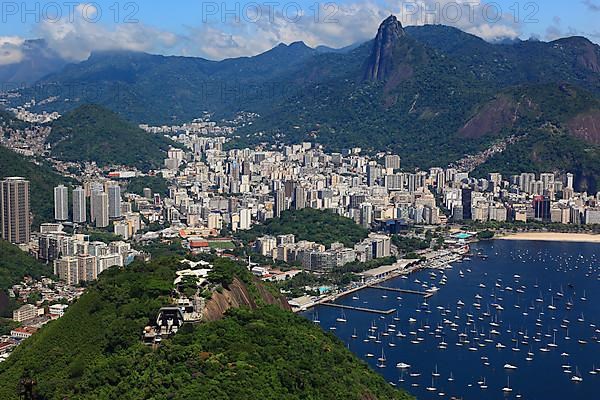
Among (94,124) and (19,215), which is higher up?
(94,124)

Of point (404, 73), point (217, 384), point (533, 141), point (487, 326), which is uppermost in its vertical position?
point (404, 73)

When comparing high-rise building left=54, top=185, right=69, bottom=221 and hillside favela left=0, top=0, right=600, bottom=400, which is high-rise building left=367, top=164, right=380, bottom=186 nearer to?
hillside favela left=0, top=0, right=600, bottom=400

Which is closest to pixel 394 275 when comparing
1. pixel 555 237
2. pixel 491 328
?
pixel 491 328

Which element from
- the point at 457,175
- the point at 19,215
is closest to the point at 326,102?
the point at 457,175

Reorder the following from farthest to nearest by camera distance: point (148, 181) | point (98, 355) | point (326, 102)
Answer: point (326, 102)
point (148, 181)
point (98, 355)

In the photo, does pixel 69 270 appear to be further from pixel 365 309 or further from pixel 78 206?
pixel 78 206

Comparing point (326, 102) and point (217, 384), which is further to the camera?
point (326, 102)

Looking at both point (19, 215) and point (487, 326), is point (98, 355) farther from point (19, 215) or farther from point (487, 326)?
point (19, 215)

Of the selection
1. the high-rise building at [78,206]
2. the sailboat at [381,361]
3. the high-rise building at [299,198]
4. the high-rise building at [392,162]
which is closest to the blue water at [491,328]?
the sailboat at [381,361]

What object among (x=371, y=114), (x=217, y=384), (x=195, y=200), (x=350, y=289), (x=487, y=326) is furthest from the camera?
(x=371, y=114)
